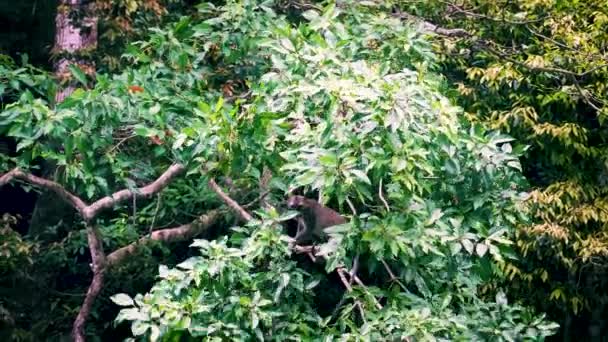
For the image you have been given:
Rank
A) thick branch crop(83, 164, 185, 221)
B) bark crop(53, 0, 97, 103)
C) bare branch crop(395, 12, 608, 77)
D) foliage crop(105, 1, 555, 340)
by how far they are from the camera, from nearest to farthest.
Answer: foliage crop(105, 1, 555, 340) → thick branch crop(83, 164, 185, 221) → bare branch crop(395, 12, 608, 77) → bark crop(53, 0, 97, 103)

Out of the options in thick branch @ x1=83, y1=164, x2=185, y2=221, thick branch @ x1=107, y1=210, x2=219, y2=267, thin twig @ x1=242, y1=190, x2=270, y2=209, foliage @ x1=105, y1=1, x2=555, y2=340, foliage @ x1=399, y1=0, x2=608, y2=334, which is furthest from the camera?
foliage @ x1=399, y1=0, x2=608, y2=334

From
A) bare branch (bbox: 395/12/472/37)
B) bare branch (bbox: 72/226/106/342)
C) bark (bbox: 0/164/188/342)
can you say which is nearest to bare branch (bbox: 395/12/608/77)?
bare branch (bbox: 395/12/472/37)

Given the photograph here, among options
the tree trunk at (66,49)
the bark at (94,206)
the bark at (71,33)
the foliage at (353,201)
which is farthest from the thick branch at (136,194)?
the bark at (71,33)

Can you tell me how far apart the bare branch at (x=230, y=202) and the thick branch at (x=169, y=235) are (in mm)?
322

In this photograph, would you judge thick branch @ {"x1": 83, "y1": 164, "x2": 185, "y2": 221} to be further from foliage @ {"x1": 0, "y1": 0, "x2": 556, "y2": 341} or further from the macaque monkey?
the macaque monkey

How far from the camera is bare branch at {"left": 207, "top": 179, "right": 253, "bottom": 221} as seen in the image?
11.1 ft

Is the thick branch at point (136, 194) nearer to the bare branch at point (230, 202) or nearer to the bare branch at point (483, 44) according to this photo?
the bare branch at point (230, 202)

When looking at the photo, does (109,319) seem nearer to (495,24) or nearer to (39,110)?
(39,110)

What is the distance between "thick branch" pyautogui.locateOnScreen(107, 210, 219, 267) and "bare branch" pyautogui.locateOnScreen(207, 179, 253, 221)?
32 centimetres

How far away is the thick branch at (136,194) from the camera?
344 centimetres

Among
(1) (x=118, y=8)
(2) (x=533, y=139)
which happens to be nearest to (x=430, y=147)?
(2) (x=533, y=139)

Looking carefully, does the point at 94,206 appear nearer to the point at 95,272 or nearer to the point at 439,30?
the point at 95,272

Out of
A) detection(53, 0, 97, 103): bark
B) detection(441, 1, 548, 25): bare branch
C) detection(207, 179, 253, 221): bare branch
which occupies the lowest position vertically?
detection(207, 179, 253, 221): bare branch

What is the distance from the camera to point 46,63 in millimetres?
5453
